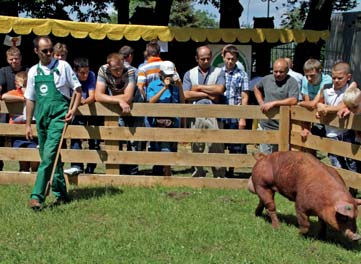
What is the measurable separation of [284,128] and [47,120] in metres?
3.03

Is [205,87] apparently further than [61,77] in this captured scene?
Yes

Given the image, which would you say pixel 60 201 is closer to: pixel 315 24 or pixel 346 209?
pixel 346 209

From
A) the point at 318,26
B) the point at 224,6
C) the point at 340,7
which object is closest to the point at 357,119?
the point at 318,26

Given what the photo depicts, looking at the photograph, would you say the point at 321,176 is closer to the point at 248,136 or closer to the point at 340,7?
the point at 248,136

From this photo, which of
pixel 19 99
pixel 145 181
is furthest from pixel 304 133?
pixel 19 99

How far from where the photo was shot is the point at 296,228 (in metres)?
6.35

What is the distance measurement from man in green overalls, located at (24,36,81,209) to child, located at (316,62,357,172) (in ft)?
9.33

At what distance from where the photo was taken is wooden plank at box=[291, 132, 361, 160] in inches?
269

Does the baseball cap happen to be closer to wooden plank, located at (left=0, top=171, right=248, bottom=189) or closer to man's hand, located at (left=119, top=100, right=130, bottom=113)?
man's hand, located at (left=119, top=100, right=130, bottom=113)

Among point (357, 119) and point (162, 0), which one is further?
point (162, 0)

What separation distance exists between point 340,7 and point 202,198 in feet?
67.0

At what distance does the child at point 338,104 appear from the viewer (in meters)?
7.11

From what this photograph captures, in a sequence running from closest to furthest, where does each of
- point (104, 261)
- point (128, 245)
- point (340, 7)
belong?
point (104, 261)
point (128, 245)
point (340, 7)

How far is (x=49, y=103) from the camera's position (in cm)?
700
